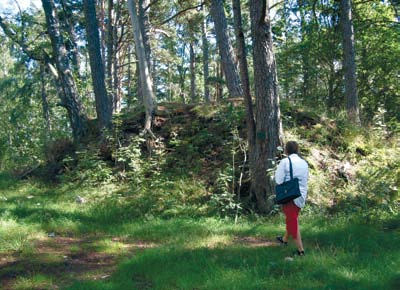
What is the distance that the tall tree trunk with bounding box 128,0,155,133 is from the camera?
12.0 m

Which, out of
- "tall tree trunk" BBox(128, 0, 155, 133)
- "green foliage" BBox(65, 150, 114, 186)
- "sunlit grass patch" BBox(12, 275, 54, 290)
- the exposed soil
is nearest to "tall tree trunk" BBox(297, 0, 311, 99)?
"tall tree trunk" BBox(128, 0, 155, 133)

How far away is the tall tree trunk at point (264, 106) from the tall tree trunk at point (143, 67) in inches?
164

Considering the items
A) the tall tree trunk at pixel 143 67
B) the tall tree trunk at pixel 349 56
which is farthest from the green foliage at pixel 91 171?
the tall tree trunk at pixel 349 56

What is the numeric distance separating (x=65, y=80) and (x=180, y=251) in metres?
9.71

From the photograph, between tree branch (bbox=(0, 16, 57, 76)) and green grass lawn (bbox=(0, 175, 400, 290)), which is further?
tree branch (bbox=(0, 16, 57, 76))

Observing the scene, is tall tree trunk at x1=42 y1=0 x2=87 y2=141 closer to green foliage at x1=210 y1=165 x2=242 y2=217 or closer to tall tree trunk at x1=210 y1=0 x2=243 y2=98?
tall tree trunk at x1=210 y1=0 x2=243 y2=98

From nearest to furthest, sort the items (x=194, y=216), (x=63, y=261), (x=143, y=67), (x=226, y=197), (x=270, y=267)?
A: 1. (x=270, y=267)
2. (x=63, y=261)
3. (x=194, y=216)
4. (x=226, y=197)
5. (x=143, y=67)

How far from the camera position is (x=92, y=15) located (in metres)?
13.9

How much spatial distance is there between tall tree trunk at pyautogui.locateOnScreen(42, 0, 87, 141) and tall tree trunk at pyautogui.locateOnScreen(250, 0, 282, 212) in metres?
7.35

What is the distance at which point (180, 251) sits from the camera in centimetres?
655

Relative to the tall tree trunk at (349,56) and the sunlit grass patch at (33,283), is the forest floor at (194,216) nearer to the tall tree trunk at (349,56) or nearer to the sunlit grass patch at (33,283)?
the sunlit grass patch at (33,283)

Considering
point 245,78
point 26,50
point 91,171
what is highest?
point 26,50

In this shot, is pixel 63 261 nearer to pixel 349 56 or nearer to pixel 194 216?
pixel 194 216

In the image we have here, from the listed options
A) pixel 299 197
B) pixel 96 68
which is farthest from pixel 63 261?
pixel 96 68
